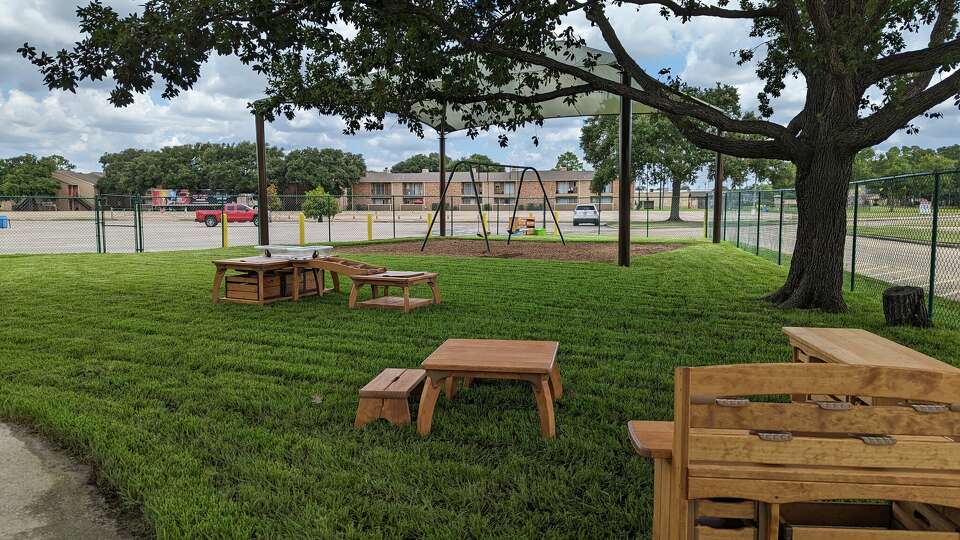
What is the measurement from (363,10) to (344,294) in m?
4.44

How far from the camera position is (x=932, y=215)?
802cm

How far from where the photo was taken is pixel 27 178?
243ft

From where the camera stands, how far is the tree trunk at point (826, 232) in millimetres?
8891

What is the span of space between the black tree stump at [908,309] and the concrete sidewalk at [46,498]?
319 inches

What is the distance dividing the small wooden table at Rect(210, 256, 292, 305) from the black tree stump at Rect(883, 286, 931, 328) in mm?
7739

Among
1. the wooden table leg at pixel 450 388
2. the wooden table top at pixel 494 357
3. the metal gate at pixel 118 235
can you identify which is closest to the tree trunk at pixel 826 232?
the wooden table top at pixel 494 357

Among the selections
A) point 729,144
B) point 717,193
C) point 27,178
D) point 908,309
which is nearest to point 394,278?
point 729,144

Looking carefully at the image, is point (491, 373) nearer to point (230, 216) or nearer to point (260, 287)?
point (260, 287)

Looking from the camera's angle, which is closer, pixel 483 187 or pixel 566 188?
pixel 566 188

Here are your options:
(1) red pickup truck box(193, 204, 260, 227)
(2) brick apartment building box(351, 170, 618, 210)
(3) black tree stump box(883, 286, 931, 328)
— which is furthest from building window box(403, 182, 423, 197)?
(3) black tree stump box(883, 286, 931, 328)

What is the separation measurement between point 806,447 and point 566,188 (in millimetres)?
76882

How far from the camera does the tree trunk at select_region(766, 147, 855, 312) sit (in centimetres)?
889

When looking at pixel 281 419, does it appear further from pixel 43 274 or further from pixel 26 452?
pixel 43 274

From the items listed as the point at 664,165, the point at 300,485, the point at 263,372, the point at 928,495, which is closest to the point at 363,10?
the point at 263,372
